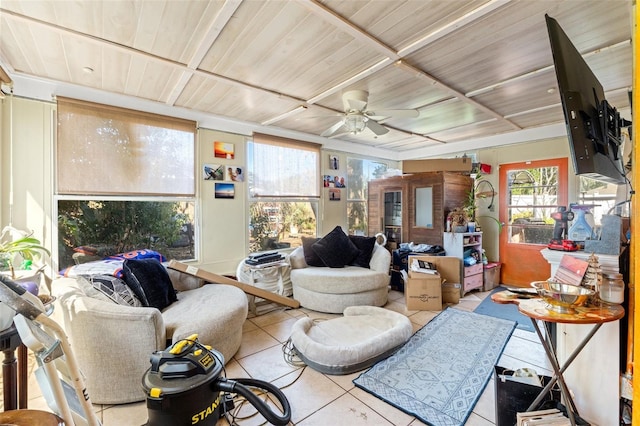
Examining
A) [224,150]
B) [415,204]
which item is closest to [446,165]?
[415,204]

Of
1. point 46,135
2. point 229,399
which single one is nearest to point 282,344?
point 229,399

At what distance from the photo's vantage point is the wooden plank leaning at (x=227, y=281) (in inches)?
110

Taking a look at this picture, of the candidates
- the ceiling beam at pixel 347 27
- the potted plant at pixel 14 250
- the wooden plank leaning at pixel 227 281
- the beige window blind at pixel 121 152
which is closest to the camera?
the ceiling beam at pixel 347 27

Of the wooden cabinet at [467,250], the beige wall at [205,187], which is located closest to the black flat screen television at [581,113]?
the wooden cabinet at [467,250]

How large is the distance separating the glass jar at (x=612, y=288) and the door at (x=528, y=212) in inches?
137

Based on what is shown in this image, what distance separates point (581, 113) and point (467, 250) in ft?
10.6

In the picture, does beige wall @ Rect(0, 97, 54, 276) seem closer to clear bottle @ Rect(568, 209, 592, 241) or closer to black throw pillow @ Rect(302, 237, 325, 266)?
black throw pillow @ Rect(302, 237, 325, 266)

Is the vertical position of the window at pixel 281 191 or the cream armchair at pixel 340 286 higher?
the window at pixel 281 191

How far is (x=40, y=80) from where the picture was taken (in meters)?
2.48

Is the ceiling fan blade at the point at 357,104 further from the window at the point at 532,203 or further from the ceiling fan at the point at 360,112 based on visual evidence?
the window at the point at 532,203

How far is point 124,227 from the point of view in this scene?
3082 millimetres

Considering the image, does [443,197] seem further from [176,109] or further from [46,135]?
[46,135]

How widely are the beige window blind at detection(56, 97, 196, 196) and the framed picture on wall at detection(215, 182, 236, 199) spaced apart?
32cm

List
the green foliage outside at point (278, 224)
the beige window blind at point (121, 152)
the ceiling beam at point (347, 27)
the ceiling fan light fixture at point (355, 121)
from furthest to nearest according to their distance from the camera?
the green foliage outside at point (278, 224), the ceiling fan light fixture at point (355, 121), the beige window blind at point (121, 152), the ceiling beam at point (347, 27)
